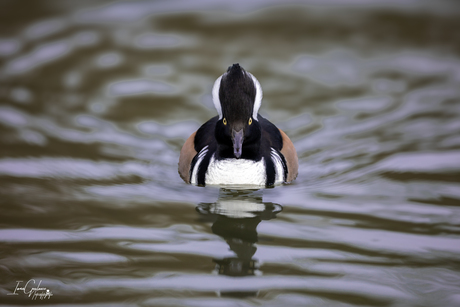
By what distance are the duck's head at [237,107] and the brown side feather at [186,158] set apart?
0.74 metres

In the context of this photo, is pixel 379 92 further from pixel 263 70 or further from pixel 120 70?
pixel 120 70

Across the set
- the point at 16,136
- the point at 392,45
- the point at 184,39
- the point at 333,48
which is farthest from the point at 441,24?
the point at 16,136

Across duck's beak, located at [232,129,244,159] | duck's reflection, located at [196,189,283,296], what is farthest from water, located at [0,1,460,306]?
duck's beak, located at [232,129,244,159]

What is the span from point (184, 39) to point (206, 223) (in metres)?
6.17

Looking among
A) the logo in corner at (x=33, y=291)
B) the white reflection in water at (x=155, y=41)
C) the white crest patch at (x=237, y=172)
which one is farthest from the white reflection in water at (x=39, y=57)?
the logo in corner at (x=33, y=291)

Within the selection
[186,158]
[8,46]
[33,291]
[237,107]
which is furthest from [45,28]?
[33,291]

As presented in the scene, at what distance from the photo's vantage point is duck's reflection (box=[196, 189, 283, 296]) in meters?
4.44

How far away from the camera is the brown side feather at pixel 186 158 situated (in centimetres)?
666

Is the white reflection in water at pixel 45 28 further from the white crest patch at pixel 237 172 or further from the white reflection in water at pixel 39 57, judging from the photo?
the white crest patch at pixel 237 172

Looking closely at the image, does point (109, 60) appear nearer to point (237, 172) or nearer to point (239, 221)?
point (237, 172)

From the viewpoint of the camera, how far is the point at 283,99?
30.1ft

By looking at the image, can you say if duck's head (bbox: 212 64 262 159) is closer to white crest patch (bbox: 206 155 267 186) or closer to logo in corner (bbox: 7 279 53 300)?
white crest patch (bbox: 206 155 267 186)

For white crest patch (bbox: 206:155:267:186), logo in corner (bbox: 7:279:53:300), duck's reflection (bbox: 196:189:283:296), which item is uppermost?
white crest patch (bbox: 206:155:267:186)

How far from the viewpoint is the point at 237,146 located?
5.86 metres
